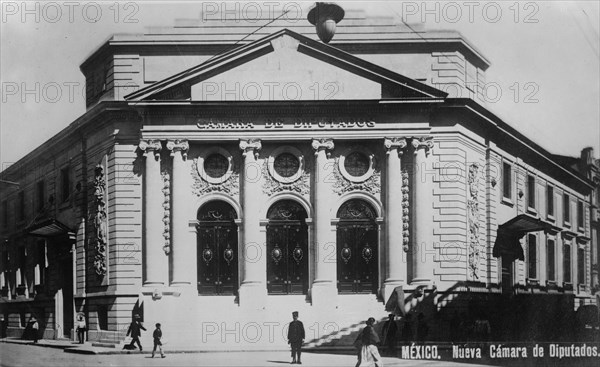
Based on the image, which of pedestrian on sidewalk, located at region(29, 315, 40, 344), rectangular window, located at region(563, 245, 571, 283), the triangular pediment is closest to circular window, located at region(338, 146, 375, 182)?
the triangular pediment

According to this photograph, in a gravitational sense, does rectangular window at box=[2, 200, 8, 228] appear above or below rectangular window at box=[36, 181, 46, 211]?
below

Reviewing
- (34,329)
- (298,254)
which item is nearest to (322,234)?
(298,254)

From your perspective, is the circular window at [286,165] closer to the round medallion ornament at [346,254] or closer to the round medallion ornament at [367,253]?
the round medallion ornament at [346,254]

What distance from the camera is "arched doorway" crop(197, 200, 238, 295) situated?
2745 centimetres

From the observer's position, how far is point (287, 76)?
2734 cm

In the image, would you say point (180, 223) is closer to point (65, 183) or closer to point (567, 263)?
point (65, 183)

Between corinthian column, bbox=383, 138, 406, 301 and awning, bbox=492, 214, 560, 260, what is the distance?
3.70 metres

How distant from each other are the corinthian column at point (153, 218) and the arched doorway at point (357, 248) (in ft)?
20.2

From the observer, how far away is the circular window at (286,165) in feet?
91.9

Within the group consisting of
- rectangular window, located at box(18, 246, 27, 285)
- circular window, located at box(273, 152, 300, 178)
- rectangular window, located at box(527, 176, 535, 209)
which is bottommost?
rectangular window, located at box(18, 246, 27, 285)

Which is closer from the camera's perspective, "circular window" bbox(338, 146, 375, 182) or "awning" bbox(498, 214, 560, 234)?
"circular window" bbox(338, 146, 375, 182)

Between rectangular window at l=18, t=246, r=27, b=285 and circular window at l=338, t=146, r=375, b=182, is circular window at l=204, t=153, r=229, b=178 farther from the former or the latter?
rectangular window at l=18, t=246, r=27, b=285

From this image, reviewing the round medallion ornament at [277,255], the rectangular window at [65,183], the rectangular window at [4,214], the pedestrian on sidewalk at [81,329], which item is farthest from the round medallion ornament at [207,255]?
the rectangular window at [4,214]

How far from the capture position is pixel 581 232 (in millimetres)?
32344
